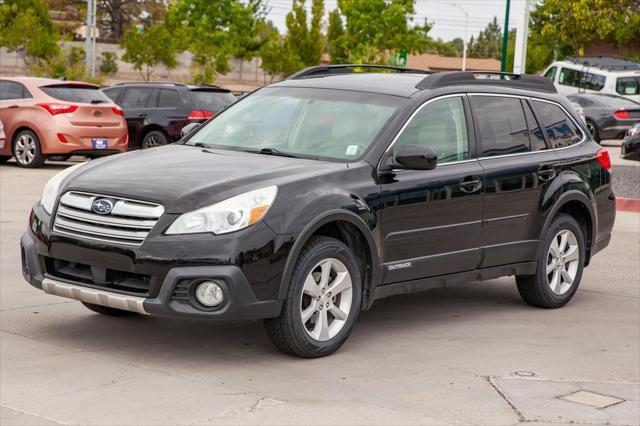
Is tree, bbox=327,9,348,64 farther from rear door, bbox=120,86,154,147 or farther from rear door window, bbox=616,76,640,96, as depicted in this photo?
rear door, bbox=120,86,154,147

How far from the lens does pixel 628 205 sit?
15.9 m

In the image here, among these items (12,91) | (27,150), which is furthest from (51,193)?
(12,91)

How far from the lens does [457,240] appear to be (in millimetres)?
7664

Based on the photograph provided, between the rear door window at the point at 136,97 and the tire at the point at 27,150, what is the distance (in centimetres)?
356

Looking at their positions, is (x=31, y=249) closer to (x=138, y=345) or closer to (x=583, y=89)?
(x=138, y=345)

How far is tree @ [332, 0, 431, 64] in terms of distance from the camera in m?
70.1

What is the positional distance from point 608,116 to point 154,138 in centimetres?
1449

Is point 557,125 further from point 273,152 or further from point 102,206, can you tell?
point 102,206

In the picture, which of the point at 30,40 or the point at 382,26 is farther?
the point at 382,26

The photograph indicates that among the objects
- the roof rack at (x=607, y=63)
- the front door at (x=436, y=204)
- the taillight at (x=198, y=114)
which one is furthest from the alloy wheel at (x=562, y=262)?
the roof rack at (x=607, y=63)

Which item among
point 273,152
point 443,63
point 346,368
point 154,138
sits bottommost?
point 443,63

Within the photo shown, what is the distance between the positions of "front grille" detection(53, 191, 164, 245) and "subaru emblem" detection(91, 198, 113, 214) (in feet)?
0.05

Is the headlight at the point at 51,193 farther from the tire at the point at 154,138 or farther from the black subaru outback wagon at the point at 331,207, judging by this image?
the tire at the point at 154,138

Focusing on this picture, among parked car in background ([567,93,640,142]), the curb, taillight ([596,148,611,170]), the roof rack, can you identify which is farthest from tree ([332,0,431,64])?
taillight ([596,148,611,170])
